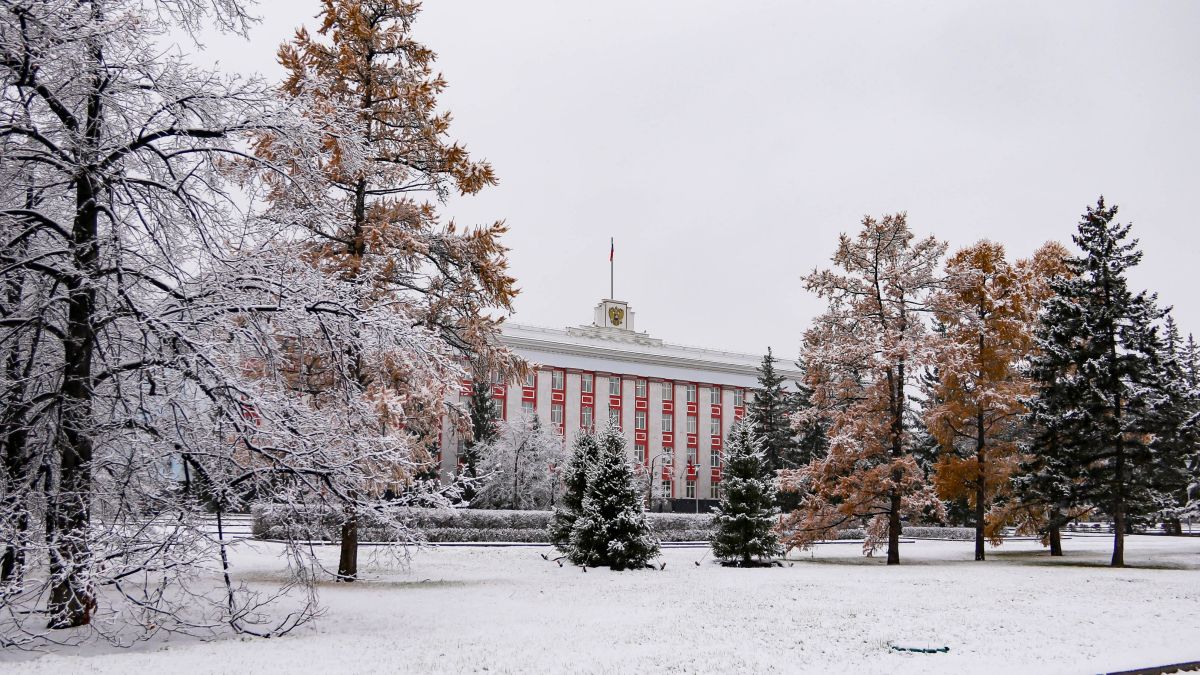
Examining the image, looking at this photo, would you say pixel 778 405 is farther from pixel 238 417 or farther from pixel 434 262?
pixel 238 417

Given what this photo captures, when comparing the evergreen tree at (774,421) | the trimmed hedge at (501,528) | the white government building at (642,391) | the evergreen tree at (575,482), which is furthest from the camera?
the white government building at (642,391)

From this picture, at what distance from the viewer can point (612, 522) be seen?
78.0 ft

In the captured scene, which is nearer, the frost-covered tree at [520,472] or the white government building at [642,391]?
the frost-covered tree at [520,472]

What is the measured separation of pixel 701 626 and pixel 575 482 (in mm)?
14357

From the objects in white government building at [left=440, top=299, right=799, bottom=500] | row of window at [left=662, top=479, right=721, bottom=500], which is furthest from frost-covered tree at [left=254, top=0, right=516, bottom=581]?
row of window at [left=662, top=479, right=721, bottom=500]

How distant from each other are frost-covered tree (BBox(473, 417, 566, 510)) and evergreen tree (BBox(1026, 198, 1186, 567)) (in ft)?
109

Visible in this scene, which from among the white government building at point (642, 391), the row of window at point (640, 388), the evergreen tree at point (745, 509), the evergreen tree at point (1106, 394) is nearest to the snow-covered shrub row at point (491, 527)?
the evergreen tree at point (745, 509)

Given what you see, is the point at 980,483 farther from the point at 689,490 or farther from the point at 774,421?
the point at 689,490

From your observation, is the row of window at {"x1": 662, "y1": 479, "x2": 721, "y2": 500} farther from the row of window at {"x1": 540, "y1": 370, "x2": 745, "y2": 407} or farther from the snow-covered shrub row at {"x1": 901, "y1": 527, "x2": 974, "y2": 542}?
the snow-covered shrub row at {"x1": 901, "y1": 527, "x2": 974, "y2": 542}

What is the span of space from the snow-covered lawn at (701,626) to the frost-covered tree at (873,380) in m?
4.09

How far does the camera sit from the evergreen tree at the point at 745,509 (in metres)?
25.7

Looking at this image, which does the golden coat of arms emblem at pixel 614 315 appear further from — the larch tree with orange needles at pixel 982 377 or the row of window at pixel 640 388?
the larch tree with orange needles at pixel 982 377

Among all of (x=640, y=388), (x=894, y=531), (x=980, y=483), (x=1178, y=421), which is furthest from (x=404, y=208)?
(x=640, y=388)

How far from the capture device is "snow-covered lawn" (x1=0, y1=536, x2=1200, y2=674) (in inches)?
363
